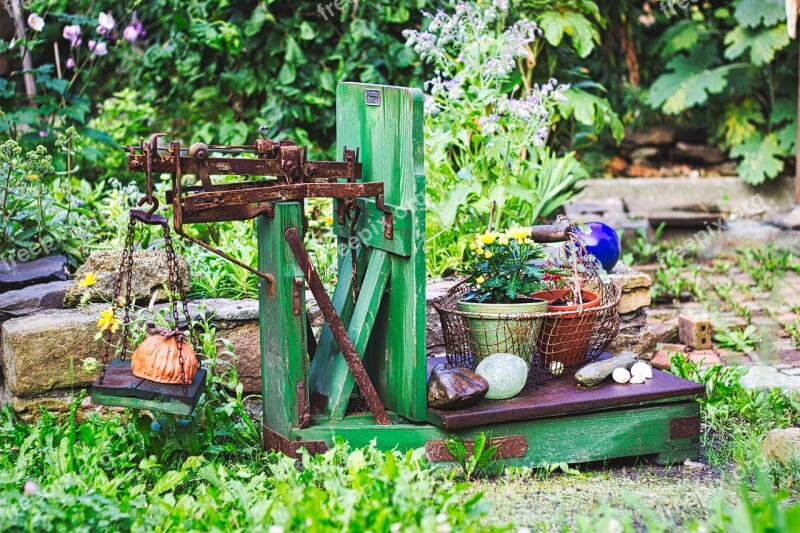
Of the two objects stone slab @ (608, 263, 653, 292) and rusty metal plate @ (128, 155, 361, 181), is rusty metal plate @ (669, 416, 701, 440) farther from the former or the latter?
rusty metal plate @ (128, 155, 361, 181)

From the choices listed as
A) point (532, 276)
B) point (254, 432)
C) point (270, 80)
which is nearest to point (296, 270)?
point (254, 432)

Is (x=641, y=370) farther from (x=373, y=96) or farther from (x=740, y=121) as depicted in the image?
(x=740, y=121)

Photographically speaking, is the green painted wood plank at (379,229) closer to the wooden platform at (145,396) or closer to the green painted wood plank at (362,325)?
the green painted wood plank at (362,325)

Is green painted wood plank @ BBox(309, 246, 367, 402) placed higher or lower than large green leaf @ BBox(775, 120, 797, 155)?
lower

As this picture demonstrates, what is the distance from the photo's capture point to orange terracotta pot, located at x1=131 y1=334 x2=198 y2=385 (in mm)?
3027

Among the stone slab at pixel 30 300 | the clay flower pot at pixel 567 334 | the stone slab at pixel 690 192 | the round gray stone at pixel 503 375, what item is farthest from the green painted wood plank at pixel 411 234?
the stone slab at pixel 690 192

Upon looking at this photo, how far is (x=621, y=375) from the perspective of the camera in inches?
135

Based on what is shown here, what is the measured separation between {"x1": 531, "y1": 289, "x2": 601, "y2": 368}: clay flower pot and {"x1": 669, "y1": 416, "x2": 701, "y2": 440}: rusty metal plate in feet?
1.38

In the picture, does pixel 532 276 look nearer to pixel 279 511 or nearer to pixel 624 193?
pixel 279 511

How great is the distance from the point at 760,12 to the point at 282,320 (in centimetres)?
598

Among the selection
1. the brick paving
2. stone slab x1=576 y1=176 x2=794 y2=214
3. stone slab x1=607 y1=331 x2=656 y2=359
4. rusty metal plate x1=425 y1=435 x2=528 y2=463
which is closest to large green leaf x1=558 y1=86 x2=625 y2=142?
the brick paving

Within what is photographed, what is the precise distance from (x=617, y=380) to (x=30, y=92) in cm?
488

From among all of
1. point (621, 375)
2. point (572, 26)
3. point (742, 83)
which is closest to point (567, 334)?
point (621, 375)

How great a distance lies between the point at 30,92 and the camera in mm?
6496
